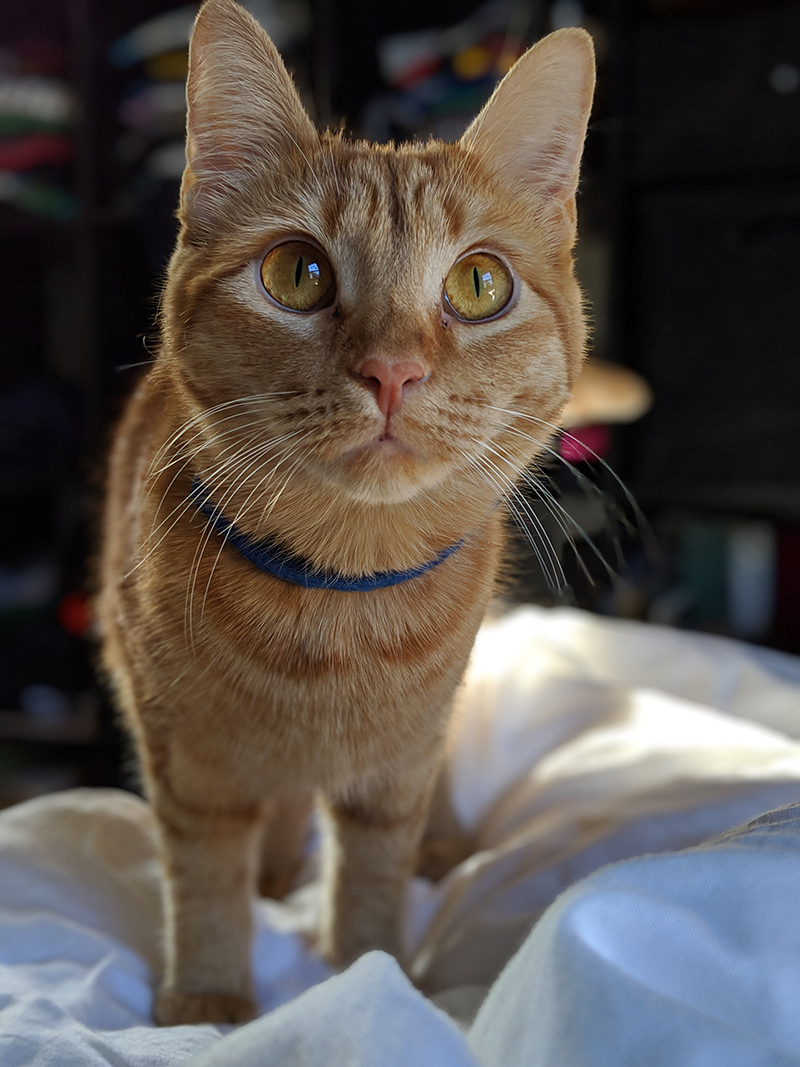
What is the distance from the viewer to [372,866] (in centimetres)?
93

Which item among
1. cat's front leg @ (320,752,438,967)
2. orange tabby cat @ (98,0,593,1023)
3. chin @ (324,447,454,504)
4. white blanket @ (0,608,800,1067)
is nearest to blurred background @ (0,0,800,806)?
white blanket @ (0,608,800,1067)

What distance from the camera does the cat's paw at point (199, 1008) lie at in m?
0.83

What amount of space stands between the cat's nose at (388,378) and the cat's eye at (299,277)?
0.09 meters

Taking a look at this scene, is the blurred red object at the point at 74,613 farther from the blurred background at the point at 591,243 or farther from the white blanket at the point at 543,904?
the white blanket at the point at 543,904

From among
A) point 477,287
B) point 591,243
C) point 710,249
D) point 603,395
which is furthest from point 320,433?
point 591,243

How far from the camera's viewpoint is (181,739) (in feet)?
2.69

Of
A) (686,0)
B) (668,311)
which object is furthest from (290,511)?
(686,0)

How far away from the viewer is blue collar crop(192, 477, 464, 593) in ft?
2.39

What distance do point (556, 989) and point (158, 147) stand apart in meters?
1.81

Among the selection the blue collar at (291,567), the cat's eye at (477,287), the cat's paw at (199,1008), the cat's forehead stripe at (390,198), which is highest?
the cat's forehead stripe at (390,198)

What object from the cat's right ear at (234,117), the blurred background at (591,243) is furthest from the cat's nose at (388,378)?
the blurred background at (591,243)

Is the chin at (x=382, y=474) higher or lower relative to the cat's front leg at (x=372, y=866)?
higher

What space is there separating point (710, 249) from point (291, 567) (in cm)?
136

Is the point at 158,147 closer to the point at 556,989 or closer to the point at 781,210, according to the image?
the point at 781,210
